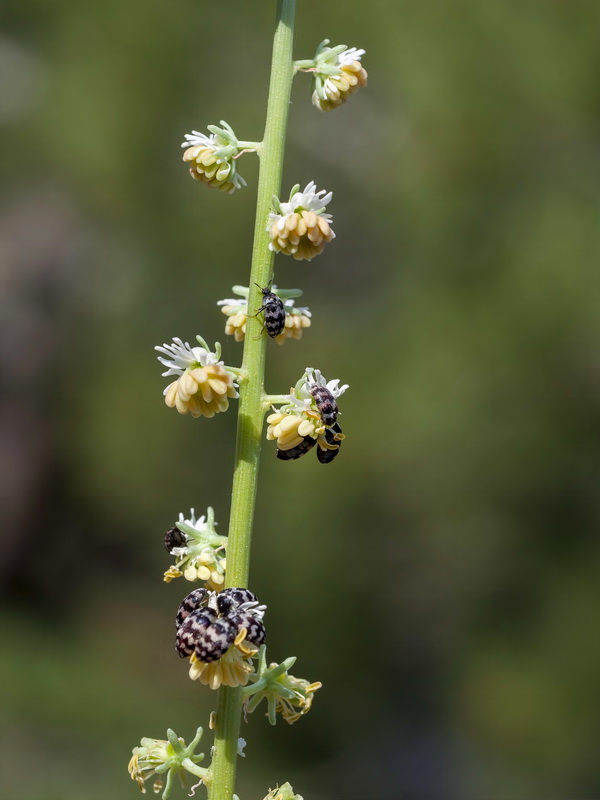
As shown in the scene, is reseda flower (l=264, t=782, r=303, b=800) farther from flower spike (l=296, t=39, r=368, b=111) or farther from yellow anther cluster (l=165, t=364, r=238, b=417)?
flower spike (l=296, t=39, r=368, b=111)

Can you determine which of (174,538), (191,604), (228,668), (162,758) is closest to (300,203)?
(174,538)

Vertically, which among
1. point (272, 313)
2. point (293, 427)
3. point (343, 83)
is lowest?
point (293, 427)

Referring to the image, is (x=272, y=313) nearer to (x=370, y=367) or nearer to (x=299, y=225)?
(x=299, y=225)

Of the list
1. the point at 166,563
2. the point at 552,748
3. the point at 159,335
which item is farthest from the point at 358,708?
the point at 159,335

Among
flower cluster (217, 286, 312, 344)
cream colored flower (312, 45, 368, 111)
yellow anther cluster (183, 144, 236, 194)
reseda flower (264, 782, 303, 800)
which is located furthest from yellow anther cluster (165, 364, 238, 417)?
reseda flower (264, 782, 303, 800)

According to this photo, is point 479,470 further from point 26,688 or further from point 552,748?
point 26,688

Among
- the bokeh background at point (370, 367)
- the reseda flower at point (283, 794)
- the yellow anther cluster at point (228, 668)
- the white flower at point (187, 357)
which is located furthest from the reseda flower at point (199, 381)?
the bokeh background at point (370, 367)
